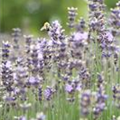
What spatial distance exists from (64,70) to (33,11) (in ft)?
45.0

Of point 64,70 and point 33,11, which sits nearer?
point 64,70

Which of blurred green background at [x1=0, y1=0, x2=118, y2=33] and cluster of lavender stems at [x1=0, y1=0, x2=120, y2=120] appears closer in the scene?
cluster of lavender stems at [x1=0, y1=0, x2=120, y2=120]

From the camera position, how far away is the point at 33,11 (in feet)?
55.8

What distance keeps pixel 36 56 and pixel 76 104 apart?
2.76ft

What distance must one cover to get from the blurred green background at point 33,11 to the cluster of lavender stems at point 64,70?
11.7 metres

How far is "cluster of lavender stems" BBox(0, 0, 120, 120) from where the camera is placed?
312cm

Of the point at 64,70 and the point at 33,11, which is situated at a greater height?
the point at 33,11

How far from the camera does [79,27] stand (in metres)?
3.02

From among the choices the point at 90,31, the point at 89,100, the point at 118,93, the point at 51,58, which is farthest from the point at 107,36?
the point at 89,100

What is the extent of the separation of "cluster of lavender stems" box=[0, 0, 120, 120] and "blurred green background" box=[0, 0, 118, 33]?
1170 cm

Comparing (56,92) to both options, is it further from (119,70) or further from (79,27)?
(79,27)

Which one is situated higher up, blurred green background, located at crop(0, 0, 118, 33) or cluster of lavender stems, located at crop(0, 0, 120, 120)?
blurred green background, located at crop(0, 0, 118, 33)

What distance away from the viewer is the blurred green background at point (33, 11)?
→ 16.0 meters

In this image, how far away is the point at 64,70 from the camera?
3443 mm
